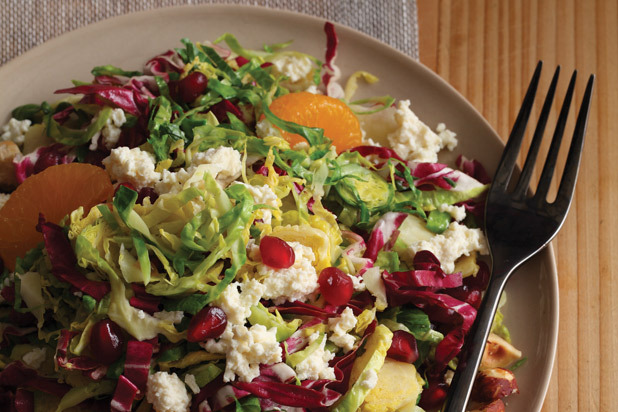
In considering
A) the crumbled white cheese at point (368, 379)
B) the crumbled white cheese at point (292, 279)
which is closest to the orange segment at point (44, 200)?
the crumbled white cheese at point (292, 279)

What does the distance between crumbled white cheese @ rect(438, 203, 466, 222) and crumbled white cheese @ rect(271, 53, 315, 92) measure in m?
0.90

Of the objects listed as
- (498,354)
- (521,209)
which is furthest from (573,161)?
(498,354)

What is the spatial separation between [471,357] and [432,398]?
229 mm

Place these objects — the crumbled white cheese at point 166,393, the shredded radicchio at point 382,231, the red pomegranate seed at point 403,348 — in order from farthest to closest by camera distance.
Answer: the shredded radicchio at point 382,231 → the red pomegranate seed at point 403,348 → the crumbled white cheese at point 166,393

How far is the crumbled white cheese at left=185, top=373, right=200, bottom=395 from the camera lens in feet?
7.46

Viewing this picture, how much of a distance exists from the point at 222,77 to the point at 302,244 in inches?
39.7

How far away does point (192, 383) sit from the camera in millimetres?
2277

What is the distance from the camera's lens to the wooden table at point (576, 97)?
309 cm

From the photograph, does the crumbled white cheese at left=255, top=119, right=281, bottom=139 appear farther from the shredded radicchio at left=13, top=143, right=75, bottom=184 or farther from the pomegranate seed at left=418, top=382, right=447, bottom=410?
the pomegranate seed at left=418, top=382, right=447, bottom=410

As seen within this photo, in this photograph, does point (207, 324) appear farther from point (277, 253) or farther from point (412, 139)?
point (412, 139)

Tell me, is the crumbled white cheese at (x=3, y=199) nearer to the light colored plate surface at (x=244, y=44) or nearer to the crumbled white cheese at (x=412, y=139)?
the light colored plate surface at (x=244, y=44)

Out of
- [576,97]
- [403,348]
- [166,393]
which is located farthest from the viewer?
[576,97]

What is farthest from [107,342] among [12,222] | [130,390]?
[12,222]

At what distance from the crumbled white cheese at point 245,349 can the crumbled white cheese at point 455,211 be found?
3.46 ft
